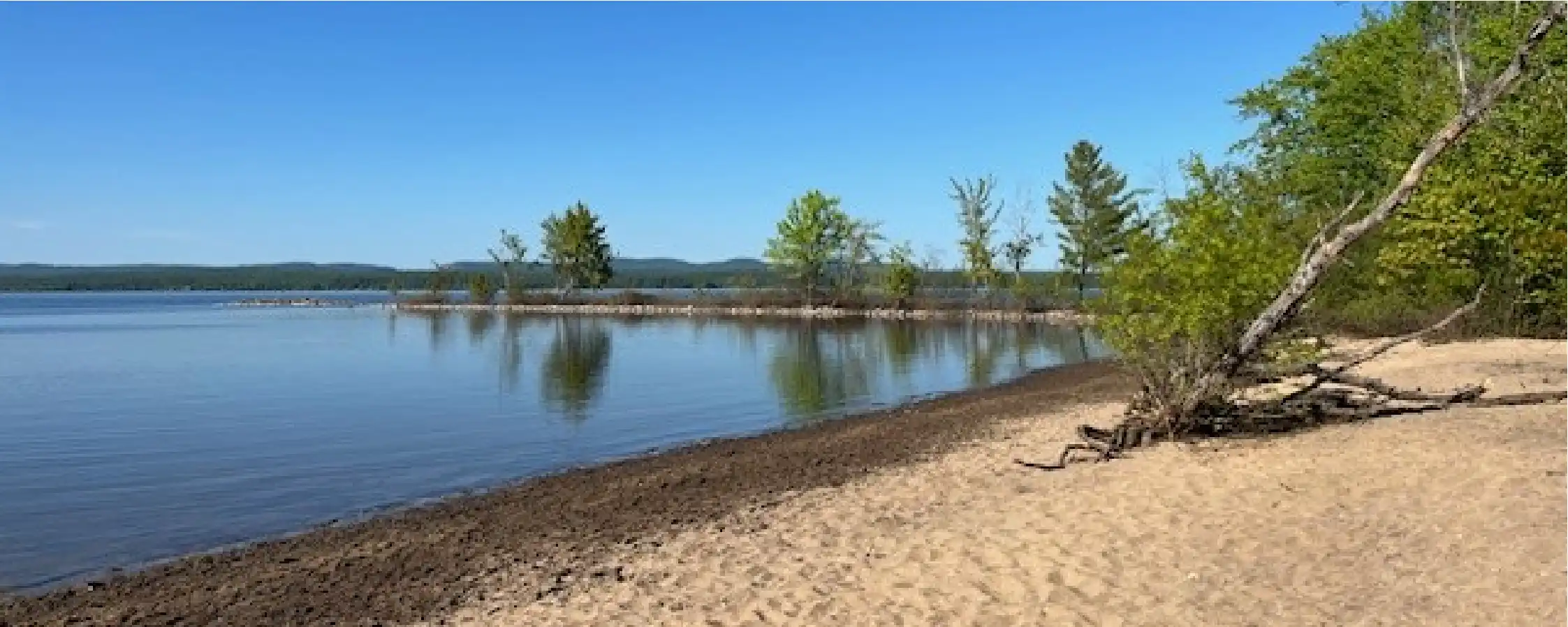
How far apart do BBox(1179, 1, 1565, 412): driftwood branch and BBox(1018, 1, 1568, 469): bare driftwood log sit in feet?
0.04

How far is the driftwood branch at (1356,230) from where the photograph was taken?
11922mm

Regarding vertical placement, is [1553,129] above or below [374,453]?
above

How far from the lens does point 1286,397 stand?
14586mm

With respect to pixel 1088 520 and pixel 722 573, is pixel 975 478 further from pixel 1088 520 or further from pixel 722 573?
pixel 722 573

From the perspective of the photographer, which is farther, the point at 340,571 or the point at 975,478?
the point at 975,478

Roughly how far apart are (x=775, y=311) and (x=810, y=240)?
593 cm

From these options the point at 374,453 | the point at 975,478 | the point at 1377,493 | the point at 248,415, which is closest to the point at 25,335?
the point at 248,415

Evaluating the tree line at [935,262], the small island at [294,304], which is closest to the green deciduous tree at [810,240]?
the tree line at [935,262]

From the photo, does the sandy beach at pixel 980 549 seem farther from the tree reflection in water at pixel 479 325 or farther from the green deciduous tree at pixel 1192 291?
the tree reflection in water at pixel 479 325

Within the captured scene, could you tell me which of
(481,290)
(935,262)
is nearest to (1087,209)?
(935,262)

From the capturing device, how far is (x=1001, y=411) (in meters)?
21.6

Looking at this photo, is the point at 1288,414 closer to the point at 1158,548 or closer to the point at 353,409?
the point at 1158,548

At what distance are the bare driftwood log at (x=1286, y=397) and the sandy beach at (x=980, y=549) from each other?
0.61 meters

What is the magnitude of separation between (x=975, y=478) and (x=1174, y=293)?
170 inches
